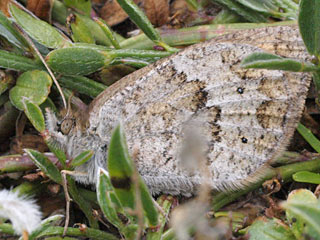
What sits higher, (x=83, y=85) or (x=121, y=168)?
(x=121, y=168)

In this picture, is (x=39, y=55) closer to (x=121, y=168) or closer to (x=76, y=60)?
(x=76, y=60)

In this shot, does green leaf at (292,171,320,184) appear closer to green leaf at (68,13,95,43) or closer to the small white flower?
the small white flower

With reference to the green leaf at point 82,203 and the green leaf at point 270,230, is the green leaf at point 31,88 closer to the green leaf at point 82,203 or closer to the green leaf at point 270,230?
the green leaf at point 82,203

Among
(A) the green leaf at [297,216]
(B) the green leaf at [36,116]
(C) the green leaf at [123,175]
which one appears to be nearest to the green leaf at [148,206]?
(C) the green leaf at [123,175]

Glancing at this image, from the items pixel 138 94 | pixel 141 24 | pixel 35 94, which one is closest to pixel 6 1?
pixel 35 94

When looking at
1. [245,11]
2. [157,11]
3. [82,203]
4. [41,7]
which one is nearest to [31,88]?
[41,7]

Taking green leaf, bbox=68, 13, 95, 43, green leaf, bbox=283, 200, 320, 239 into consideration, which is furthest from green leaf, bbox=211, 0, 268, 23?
green leaf, bbox=283, 200, 320, 239
